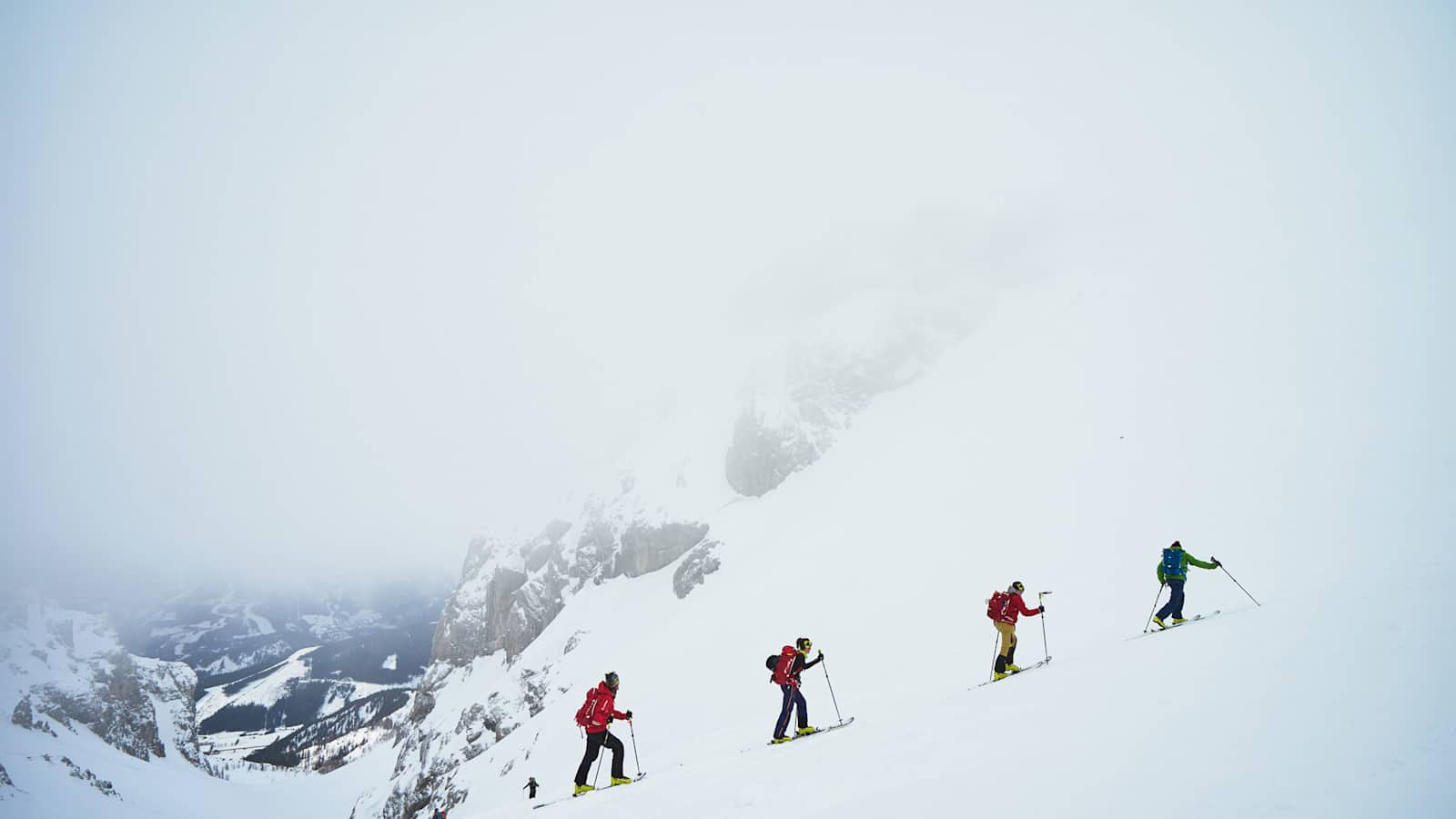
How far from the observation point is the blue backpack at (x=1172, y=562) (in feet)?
44.5

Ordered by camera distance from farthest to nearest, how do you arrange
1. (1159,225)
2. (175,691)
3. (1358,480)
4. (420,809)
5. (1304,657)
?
1. (175,691)
2. (420,809)
3. (1159,225)
4. (1358,480)
5. (1304,657)

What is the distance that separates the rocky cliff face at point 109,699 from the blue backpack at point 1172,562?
19740cm

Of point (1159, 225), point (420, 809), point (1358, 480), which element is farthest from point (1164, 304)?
point (420, 809)

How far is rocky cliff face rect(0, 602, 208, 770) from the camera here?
14262 centimetres

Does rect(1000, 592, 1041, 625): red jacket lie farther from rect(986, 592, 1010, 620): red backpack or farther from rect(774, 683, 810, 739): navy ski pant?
rect(774, 683, 810, 739): navy ski pant

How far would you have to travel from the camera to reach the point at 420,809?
59469mm

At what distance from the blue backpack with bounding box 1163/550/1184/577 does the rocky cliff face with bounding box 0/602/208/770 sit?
197 meters

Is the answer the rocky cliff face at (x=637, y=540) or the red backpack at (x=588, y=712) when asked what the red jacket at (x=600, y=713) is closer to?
the red backpack at (x=588, y=712)

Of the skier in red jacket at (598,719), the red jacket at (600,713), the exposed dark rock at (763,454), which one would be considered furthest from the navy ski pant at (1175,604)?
the exposed dark rock at (763,454)

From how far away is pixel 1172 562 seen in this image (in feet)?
44.9

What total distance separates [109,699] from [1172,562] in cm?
24963

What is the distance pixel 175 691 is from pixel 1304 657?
284m

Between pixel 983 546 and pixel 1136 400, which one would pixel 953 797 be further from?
pixel 1136 400

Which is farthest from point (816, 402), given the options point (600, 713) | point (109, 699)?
point (109, 699)
